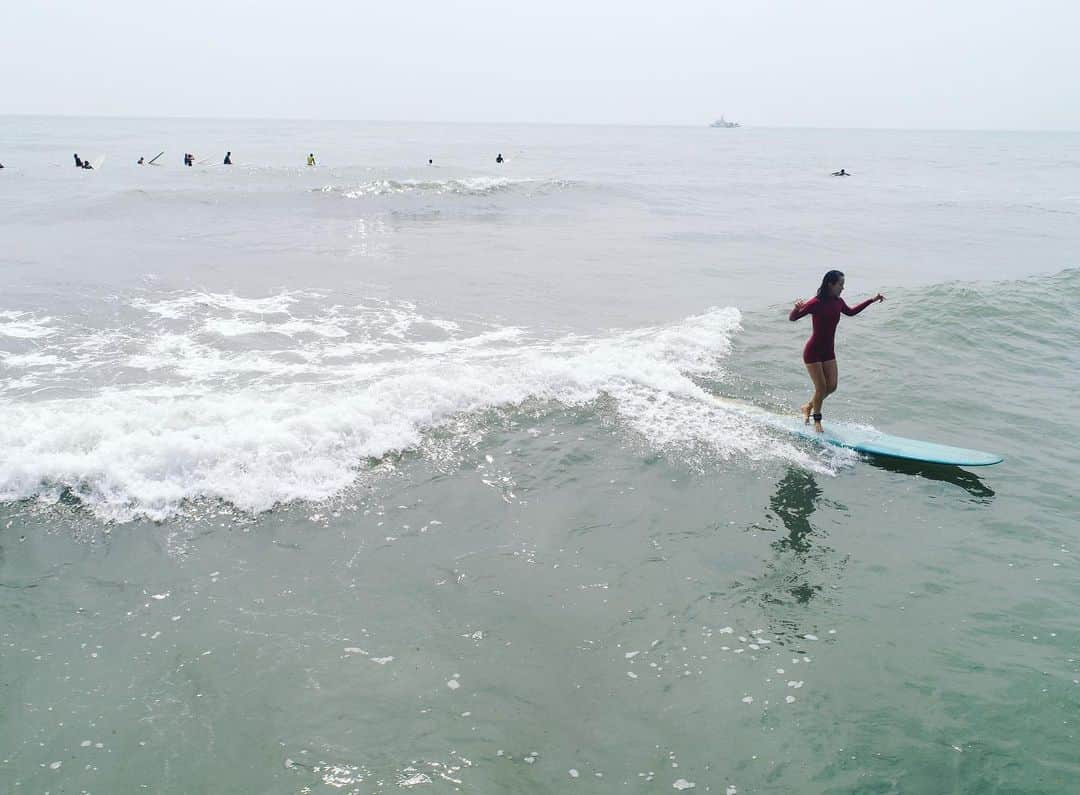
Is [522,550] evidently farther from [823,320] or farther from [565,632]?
[823,320]

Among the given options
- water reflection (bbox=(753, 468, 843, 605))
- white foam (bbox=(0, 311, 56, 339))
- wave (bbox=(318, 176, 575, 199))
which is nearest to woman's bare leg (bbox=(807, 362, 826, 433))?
water reflection (bbox=(753, 468, 843, 605))

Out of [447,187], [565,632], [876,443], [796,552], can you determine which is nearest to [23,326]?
[565,632]

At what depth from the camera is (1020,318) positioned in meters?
14.8

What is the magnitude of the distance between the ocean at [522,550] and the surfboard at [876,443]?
0.19 metres

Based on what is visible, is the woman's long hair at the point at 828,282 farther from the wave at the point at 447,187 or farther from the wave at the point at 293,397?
the wave at the point at 447,187

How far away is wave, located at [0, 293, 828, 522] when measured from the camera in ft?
24.3

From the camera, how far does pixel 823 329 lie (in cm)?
866

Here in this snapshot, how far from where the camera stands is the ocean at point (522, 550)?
4469mm

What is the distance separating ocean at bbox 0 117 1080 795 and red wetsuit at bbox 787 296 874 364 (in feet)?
4.14

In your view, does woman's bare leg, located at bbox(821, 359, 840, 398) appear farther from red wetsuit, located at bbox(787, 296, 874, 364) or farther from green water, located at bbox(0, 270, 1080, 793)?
green water, located at bbox(0, 270, 1080, 793)

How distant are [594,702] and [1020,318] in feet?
49.4

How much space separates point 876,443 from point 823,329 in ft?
5.46

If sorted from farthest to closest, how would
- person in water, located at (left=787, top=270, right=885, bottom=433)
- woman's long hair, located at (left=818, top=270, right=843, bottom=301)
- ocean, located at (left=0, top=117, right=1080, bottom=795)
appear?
person in water, located at (left=787, top=270, right=885, bottom=433), woman's long hair, located at (left=818, top=270, right=843, bottom=301), ocean, located at (left=0, top=117, right=1080, bottom=795)

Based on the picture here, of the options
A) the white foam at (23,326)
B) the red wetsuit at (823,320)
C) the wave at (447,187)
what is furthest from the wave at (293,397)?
the wave at (447,187)
